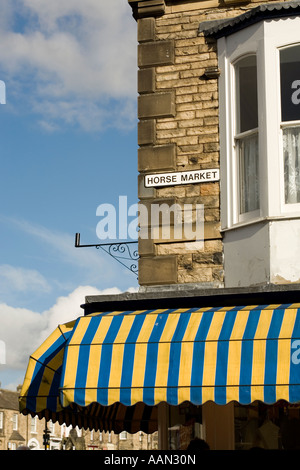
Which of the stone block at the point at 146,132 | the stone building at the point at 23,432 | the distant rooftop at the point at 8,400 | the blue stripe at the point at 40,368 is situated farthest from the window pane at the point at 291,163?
the distant rooftop at the point at 8,400

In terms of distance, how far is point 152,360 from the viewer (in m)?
9.84

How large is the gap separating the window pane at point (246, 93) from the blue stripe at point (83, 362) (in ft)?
11.7

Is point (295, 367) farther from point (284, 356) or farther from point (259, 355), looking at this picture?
point (259, 355)

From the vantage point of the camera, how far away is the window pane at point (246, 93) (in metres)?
11.5

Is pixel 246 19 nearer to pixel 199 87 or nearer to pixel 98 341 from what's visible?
pixel 199 87

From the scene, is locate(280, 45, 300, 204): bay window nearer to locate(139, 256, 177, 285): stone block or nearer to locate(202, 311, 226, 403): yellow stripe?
locate(139, 256, 177, 285): stone block

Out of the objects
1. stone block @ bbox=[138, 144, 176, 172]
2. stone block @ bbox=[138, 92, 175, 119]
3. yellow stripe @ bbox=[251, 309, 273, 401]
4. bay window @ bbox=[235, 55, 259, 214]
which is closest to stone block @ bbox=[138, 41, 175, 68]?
stone block @ bbox=[138, 92, 175, 119]

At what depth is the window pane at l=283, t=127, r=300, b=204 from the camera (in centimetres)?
1091

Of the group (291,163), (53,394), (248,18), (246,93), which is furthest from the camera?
(246,93)

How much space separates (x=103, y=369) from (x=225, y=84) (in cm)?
450

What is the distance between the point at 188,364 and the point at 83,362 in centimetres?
138

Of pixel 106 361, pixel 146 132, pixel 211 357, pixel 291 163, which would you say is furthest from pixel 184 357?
pixel 146 132
